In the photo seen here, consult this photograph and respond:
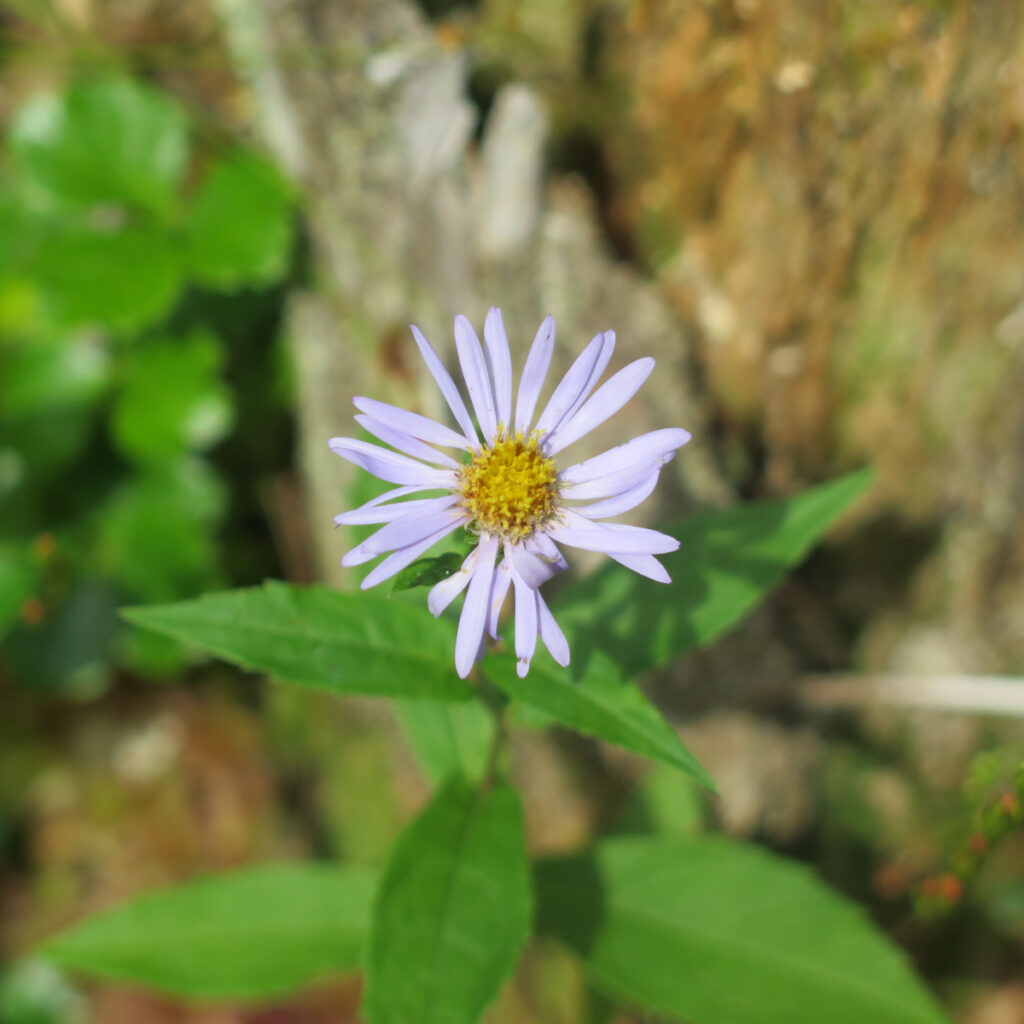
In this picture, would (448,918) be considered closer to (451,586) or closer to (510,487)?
(451,586)

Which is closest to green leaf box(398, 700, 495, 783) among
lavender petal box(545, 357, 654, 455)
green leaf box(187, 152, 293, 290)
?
lavender petal box(545, 357, 654, 455)

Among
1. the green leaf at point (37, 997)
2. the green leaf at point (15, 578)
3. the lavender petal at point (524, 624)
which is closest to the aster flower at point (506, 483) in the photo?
the lavender petal at point (524, 624)

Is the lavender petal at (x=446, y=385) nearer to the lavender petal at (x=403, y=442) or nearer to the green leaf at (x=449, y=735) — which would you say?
the lavender petal at (x=403, y=442)

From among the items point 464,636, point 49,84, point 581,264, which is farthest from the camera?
point 49,84

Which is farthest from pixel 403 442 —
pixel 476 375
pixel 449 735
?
pixel 449 735

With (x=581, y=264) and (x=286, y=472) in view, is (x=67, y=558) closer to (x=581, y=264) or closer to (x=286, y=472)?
(x=286, y=472)

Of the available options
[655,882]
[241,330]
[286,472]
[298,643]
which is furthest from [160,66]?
[655,882]
